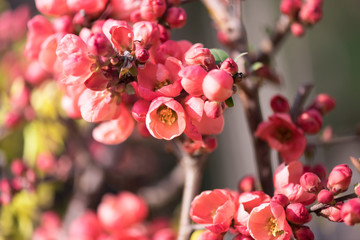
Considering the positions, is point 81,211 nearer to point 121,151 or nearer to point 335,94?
point 121,151

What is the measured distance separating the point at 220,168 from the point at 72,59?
1.28 meters

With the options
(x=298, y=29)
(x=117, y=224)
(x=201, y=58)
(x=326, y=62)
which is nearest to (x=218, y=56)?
(x=201, y=58)

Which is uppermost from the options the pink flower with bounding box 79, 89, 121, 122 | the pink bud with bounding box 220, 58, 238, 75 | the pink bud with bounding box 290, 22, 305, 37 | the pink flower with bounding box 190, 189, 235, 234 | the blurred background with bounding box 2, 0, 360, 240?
the pink bud with bounding box 220, 58, 238, 75

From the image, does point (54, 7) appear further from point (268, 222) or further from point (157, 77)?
point (268, 222)

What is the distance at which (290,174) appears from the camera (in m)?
0.42

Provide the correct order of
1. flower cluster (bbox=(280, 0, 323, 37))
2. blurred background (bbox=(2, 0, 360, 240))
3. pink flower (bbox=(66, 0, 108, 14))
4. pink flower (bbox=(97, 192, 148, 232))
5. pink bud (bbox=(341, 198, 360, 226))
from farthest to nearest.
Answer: blurred background (bbox=(2, 0, 360, 240)), pink flower (bbox=(97, 192, 148, 232)), flower cluster (bbox=(280, 0, 323, 37)), pink flower (bbox=(66, 0, 108, 14)), pink bud (bbox=(341, 198, 360, 226))

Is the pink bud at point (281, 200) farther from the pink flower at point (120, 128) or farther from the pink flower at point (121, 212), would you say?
the pink flower at point (121, 212)

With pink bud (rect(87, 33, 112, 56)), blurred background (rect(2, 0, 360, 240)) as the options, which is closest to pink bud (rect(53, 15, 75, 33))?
pink bud (rect(87, 33, 112, 56))

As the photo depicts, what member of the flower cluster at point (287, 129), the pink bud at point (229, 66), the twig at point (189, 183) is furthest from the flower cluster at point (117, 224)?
the pink bud at point (229, 66)

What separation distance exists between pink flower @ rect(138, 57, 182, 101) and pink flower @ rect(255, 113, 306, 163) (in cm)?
14

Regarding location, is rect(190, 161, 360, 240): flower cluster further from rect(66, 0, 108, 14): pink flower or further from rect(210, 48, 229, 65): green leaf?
rect(66, 0, 108, 14): pink flower

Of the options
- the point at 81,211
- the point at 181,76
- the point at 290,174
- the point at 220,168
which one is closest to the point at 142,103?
the point at 181,76

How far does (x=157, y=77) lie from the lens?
398 mm

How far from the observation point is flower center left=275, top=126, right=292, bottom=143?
484mm
